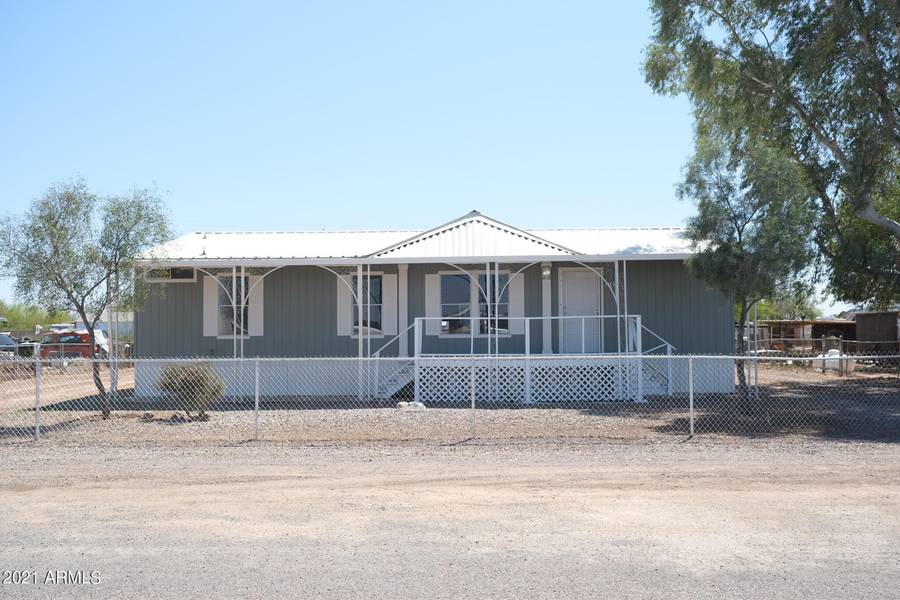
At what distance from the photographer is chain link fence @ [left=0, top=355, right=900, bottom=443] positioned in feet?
40.1

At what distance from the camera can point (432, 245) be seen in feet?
57.0

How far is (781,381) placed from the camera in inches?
870

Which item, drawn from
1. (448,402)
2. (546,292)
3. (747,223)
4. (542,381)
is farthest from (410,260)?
(747,223)

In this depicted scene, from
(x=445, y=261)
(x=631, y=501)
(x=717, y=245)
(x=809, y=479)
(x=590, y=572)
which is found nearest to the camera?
(x=590, y=572)

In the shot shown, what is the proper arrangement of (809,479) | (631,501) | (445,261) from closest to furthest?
(631,501) < (809,479) < (445,261)

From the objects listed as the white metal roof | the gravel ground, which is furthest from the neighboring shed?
the gravel ground

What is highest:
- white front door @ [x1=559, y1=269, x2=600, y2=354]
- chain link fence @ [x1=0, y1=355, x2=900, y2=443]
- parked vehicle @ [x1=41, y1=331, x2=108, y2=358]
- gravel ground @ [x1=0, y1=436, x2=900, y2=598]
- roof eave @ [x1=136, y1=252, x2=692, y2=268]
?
roof eave @ [x1=136, y1=252, x2=692, y2=268]

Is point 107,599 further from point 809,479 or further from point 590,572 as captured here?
point 809,479

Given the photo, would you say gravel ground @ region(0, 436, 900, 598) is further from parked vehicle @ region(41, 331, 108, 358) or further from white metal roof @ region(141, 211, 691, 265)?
parked vehicle @ region(41, 331, 108, 358)

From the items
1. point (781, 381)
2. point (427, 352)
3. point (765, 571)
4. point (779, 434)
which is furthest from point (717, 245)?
point (765, 571)

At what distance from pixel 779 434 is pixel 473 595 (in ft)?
27.3

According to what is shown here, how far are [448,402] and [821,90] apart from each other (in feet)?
35.2

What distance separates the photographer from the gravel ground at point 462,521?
5391 mm

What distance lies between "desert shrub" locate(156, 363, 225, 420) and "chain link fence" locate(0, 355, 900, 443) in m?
0.02
